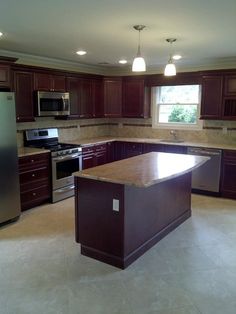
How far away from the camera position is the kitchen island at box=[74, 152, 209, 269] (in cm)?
293

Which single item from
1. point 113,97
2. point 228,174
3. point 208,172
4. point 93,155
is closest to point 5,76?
point 93,155

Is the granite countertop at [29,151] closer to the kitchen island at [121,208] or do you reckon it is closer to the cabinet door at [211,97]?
the kitchen island at [121,208]

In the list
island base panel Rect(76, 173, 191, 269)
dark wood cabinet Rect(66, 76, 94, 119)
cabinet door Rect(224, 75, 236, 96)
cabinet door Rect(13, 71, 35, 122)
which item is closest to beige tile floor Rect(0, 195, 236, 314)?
island base panel Rect(76, 173, 191, 269)

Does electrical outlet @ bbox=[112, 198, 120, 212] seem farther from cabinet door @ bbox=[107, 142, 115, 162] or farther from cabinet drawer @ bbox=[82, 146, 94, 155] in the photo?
cabinet door @ bbox=[107, 142, 115, 162]

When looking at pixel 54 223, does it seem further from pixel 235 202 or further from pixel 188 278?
pixel 235 202

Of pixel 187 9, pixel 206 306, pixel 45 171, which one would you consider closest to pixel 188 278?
pixel 206 306

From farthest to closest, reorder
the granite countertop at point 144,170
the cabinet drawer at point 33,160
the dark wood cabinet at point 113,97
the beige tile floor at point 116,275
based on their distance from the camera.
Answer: the dark wood cabinet at point 113,97 < the cabinet drawer at point 33,160 < the granite countertop at point 144,170 < the beige tile floor at point 116,275

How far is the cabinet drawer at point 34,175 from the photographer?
446 centimetres

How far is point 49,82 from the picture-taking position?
5164 millimetres

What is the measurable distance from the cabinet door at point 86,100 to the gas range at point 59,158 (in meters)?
0.82

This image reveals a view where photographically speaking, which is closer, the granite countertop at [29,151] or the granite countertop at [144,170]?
the granite countertop at [144,170]

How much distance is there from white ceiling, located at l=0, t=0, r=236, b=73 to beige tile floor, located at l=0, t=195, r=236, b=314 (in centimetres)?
249

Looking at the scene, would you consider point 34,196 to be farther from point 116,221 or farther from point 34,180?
→ point 116,221

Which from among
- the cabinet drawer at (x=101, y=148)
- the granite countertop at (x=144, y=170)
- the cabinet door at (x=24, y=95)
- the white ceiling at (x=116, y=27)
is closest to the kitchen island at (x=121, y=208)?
the granite countertop at (x=144, y=170)
